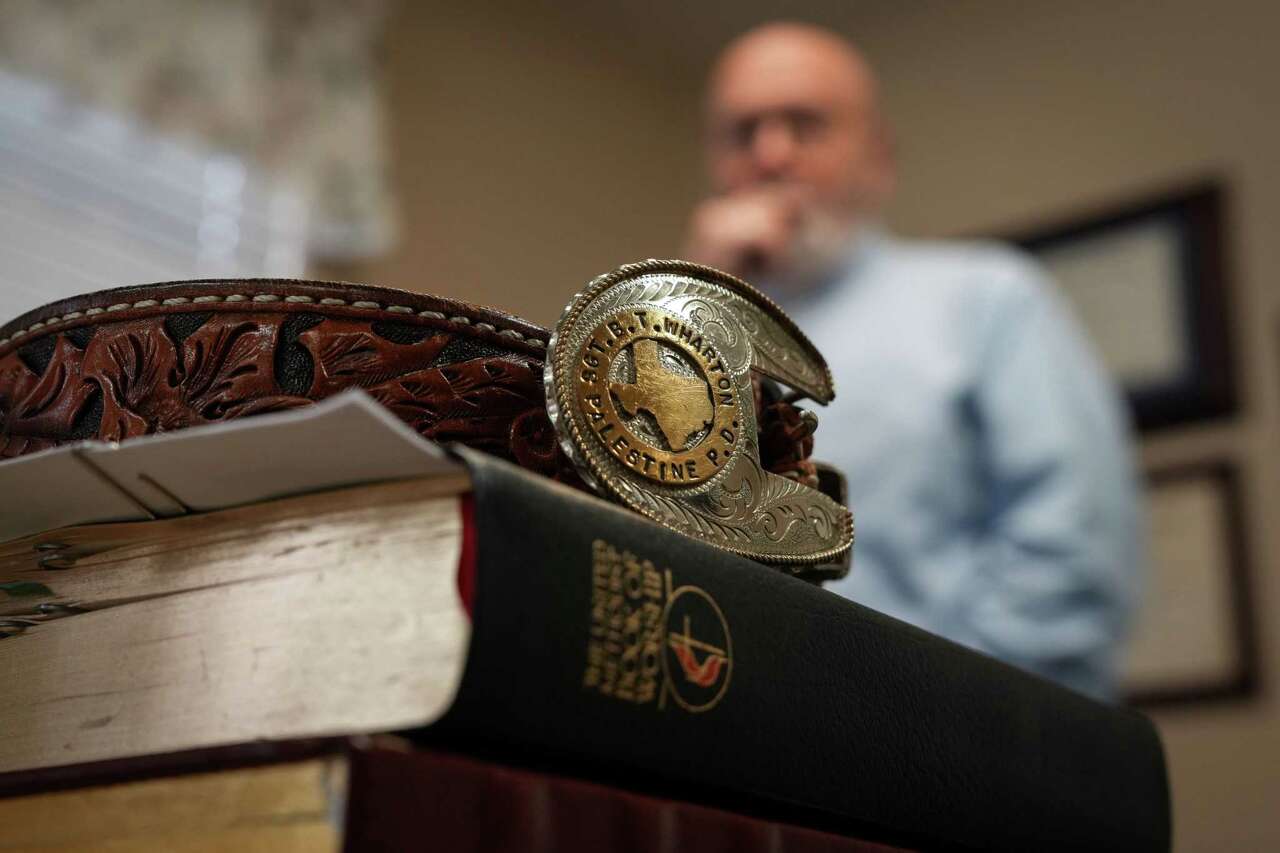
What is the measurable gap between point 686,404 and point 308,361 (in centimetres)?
11

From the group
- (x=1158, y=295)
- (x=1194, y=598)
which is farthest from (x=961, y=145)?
(x=1194, y=598)

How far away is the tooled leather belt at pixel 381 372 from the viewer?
401 millimetres

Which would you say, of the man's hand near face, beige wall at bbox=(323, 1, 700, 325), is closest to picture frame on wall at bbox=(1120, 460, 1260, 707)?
the man's hand near face

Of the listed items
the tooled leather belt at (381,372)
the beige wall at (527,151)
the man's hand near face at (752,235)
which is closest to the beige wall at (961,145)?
the beige wall at (527,151)

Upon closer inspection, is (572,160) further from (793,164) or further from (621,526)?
(621,526)

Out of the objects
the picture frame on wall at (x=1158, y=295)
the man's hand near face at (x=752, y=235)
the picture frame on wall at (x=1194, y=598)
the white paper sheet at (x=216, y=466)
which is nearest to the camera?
the white paper sheet at (x=216, y=466)

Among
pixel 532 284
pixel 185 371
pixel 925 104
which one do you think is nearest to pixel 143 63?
pixel 532 284

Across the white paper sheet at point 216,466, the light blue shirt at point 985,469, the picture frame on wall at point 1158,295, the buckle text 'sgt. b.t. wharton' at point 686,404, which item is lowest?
the white paper sheet at point 216,466

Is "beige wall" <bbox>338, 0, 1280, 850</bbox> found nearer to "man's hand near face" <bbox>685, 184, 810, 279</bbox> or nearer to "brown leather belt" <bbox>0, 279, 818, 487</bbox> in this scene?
"man's hand near face" <bbox>685, 184, 810, 279</bbox>

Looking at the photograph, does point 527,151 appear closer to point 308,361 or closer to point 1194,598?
point 1194,598

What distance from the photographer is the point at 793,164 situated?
1.77 metres

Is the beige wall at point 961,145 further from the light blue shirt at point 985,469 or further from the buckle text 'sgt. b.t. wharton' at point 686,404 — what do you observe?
the buckle text 'sgt. b.t. wharton' at point 686,404

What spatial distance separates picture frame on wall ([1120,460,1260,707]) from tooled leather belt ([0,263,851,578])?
1.75m

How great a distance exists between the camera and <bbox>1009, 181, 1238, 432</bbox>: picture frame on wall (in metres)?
2.14
